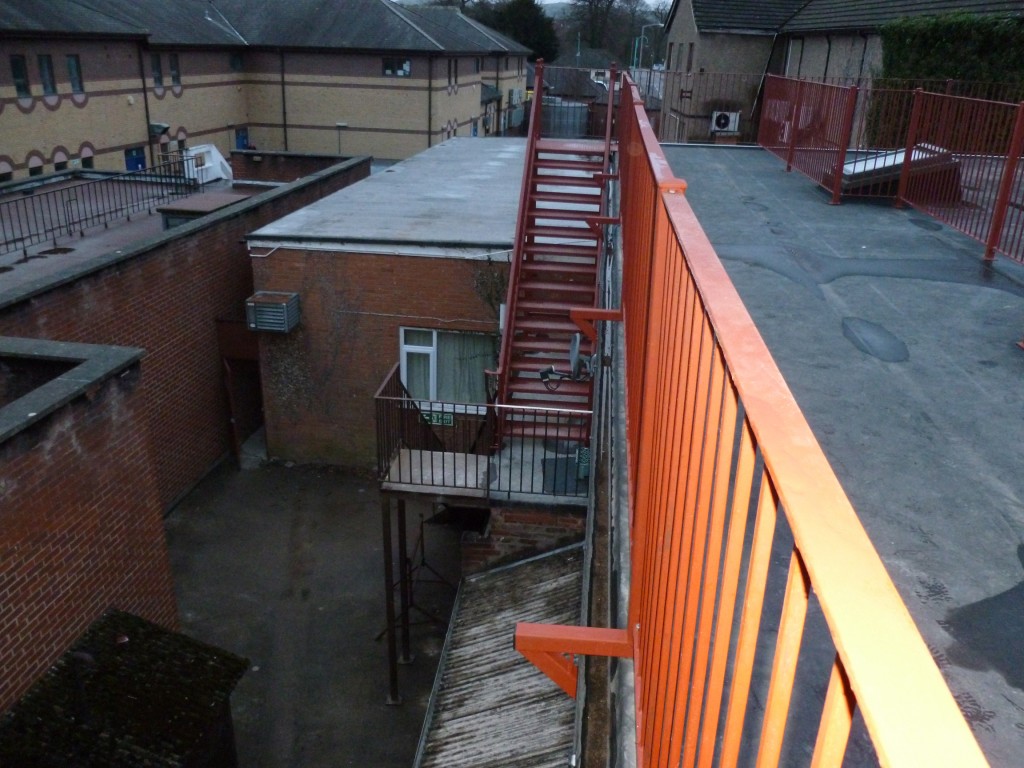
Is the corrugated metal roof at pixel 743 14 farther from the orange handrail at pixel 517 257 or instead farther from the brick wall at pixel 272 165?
the orange handrail at pixel 517 257

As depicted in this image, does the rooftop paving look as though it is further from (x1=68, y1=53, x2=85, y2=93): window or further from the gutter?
the gutter

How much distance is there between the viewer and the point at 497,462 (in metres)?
11.4

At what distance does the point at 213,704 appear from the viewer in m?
7.84

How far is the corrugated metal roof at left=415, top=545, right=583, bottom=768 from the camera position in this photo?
7910 mm

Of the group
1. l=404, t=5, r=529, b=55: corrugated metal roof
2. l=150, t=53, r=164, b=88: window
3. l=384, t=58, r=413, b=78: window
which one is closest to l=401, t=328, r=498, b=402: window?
l=150, t=53, r=164, b=88: window

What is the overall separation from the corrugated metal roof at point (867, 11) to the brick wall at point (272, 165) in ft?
47.1

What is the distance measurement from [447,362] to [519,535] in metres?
4.75

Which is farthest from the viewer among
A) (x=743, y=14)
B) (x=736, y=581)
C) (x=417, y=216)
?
(x=743, y=14)

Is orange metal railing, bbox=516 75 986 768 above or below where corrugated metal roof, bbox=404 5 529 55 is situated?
below

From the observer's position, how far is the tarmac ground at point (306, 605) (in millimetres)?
10250

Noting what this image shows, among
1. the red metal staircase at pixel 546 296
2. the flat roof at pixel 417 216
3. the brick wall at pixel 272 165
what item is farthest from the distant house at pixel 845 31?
the brick wall at pixel 272 165

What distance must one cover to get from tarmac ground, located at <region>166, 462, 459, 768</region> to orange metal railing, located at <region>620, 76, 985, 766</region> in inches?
325

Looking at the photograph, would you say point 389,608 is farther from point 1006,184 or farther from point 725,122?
point 725,122

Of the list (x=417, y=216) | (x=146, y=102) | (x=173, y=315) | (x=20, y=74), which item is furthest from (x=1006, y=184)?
(x=146, y=102)
